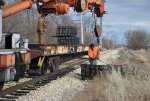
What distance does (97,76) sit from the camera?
53.1 ft

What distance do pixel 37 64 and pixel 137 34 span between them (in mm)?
95380

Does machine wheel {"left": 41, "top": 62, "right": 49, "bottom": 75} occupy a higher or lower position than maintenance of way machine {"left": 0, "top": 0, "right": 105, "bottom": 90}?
lower

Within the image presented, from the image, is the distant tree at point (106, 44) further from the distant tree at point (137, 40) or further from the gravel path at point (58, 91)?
the gravel path at point (58, 91)

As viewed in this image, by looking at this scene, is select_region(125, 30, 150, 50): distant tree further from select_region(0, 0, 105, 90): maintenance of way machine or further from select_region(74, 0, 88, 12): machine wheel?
select_region(74, 0, 88, 12): machine wheel

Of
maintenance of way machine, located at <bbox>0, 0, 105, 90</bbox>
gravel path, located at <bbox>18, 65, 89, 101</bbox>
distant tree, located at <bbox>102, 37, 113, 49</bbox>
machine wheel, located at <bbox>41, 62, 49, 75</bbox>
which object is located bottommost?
distant tree, located at <bbox>102, 37, 113, 49</bbox>

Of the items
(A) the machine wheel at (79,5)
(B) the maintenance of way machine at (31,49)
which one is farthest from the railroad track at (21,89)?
(A) the machine wheel at (79,5)

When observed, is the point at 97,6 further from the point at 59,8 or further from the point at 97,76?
the point at 97,76

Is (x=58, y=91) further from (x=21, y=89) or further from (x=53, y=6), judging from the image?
(x=53, y=6)

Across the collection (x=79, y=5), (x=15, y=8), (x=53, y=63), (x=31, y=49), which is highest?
(x=79, y=5)

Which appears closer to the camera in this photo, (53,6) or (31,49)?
(31,49)

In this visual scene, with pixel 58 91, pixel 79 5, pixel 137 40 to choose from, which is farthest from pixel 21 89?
pixel 137 40

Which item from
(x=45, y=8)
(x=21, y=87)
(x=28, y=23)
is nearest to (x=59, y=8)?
(x=45, y=8)

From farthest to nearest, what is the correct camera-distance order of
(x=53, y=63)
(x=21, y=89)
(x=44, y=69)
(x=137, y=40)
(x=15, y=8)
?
(x=137, y=40)
(x=53, y=63)
(x=44, y=69)
(x=15, y=8)
(x=21, y=89)

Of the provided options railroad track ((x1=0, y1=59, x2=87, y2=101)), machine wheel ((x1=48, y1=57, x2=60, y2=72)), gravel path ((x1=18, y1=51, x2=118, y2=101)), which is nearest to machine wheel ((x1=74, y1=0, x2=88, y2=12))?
machine wheel ((x1=48, y1=57, x2=60, y2=72))
